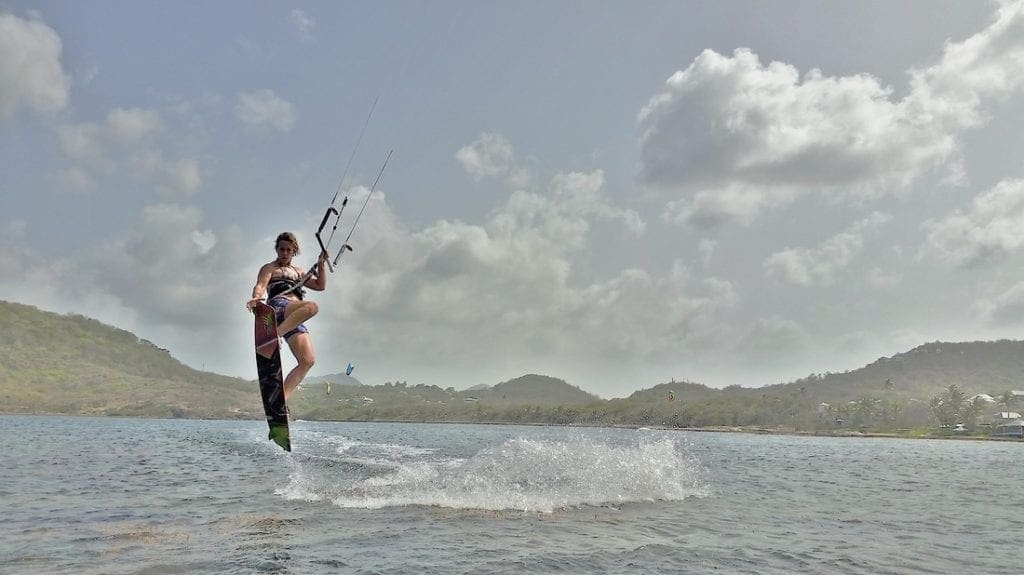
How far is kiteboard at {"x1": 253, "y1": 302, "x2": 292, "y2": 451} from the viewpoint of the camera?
12594 mm

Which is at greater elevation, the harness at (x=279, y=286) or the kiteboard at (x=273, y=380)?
the harness at (x=279, y=286)

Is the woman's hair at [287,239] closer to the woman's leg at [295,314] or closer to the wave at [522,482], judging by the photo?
the woman's leg at [295,314]

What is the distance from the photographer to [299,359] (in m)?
12.9

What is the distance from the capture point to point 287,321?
12414 mm

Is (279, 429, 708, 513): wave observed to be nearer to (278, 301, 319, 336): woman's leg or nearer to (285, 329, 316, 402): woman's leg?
(285, 329, 316, 402): woman's leg

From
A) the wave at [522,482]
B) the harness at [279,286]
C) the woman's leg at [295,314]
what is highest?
the harness at [279,286]

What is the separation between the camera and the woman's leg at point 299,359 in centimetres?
1271

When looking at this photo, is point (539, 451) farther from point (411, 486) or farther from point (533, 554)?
point (533, 554)

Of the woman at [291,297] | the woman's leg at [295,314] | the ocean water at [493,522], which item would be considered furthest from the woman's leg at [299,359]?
the ocean water at [493,522]

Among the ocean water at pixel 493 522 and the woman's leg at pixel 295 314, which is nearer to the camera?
the woman's leg at pixel 295 314

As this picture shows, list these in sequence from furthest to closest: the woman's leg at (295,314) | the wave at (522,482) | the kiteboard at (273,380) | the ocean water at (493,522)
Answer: the wave at (522,482)
the ocean water at (493,522)
the kiteboard at (273,380)
the woman's leg at (295,314)

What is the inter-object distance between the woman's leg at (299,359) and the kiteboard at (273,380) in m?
0.16

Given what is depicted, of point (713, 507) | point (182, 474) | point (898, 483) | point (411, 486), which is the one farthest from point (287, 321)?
point (898, 483)

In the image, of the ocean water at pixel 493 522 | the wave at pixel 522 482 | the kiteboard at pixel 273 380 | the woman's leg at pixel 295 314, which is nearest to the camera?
the woman's leg at pixel 295 314
